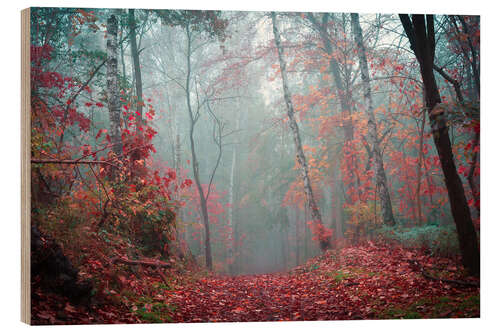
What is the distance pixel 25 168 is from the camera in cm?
395

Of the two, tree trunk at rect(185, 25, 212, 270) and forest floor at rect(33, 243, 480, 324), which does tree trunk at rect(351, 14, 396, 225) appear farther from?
tree trunk at rect(185, 25, 212, 270)

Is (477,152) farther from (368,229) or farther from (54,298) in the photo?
(54,298)

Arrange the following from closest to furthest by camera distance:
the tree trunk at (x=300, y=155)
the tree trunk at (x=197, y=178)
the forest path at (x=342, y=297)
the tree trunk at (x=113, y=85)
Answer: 1. the forest path at (x=342, y=297)
2. the tree trunk at (x=113, y=85)
3. the tree trunk at (x=197, y=178)
4. the tree trunk at (x=300, y=155)

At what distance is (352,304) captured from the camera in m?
4.14

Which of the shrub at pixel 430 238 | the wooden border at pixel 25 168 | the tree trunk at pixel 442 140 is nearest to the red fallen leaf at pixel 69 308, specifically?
the wooden border at pixel 25 168

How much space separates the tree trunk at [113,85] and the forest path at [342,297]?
7.78 ft

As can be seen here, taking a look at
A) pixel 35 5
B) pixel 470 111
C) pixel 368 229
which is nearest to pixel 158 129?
pixel 35 5

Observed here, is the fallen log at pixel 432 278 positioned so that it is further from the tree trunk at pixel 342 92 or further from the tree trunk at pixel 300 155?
the tree trunk at pixel 342 92

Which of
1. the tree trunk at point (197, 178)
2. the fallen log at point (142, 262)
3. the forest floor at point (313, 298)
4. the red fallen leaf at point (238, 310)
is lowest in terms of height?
the red fallen leaf at point (238, 310)

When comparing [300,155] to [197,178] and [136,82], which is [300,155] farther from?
[136,82]

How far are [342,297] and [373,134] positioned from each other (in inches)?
134

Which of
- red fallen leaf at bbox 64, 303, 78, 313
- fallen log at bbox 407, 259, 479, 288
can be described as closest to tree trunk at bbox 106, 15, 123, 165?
red fallen leaf at bbox 64, 303, 78, 313

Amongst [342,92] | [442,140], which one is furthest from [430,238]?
[342,92]

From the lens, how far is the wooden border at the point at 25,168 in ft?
11.9
